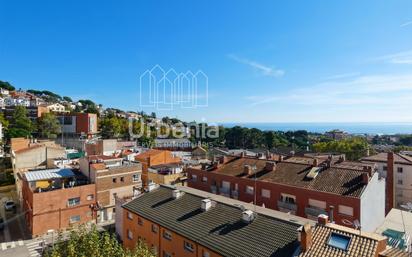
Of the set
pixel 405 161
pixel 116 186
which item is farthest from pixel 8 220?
pixel 405 161

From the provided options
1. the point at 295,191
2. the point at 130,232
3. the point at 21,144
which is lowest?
the point at 130,232

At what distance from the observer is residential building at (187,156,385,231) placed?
21.4 m

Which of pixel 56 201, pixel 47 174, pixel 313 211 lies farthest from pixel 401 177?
pixel 47 174

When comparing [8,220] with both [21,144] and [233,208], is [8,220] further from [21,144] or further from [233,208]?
[233,208]

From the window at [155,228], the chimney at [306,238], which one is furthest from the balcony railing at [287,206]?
the chimney at [306,238]

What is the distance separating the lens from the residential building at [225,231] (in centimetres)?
1105

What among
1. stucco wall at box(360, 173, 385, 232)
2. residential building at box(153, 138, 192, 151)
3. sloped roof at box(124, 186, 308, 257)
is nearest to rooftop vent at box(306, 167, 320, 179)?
stucco wall at box(360, 173, 385, 232)

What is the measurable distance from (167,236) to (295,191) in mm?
12771

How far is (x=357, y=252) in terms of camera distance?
10.3m

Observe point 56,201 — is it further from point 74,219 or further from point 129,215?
point 129,215

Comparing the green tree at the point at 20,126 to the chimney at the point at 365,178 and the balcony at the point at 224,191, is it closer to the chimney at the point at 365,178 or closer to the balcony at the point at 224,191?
the balcony at the point at 224,191

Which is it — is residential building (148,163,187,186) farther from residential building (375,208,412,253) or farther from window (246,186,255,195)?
residential building (375,208,412,253)

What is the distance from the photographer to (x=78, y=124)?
84875 millimetres

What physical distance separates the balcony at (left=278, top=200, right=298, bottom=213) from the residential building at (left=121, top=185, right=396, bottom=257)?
28.5 feet
